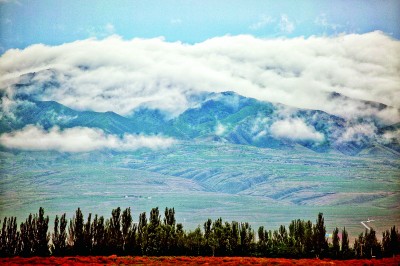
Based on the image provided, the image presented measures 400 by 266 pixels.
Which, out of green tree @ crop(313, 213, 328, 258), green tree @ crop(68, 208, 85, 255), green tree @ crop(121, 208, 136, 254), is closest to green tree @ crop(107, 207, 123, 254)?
green tree @ crop(121, 208, 136, 254)

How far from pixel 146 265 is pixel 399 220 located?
13818 cm

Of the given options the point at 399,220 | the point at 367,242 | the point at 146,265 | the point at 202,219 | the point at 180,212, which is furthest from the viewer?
the point at 180,212

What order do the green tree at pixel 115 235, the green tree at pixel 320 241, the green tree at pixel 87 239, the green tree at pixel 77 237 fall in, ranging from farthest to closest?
the green tree at pixel 320 241
the green tree at pixel 115 235
the green tree at pixel 87 239
the green tree at pixel 77 237

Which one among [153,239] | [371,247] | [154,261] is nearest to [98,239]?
[153,239]

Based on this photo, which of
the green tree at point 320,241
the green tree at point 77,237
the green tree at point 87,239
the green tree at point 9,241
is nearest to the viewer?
the green tree at point 9,241

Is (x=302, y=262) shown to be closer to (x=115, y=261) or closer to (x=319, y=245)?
(x=319, y=245)

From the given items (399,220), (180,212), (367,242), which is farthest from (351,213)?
(367,242)

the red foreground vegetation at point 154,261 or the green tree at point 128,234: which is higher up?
the green tree at point 128,234

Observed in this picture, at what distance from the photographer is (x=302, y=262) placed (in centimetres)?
2214

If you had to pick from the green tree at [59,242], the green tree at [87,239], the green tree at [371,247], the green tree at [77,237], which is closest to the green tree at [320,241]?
the green tree at [371,247]

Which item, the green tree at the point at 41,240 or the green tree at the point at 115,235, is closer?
the green tree at the point at 41,240

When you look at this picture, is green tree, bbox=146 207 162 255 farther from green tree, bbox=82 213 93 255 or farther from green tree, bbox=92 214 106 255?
green tree, bbox=82 213 93 255

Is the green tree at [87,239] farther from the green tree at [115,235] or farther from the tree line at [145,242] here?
the green tree at [115,235]

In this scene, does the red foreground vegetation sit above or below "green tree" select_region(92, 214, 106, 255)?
below
